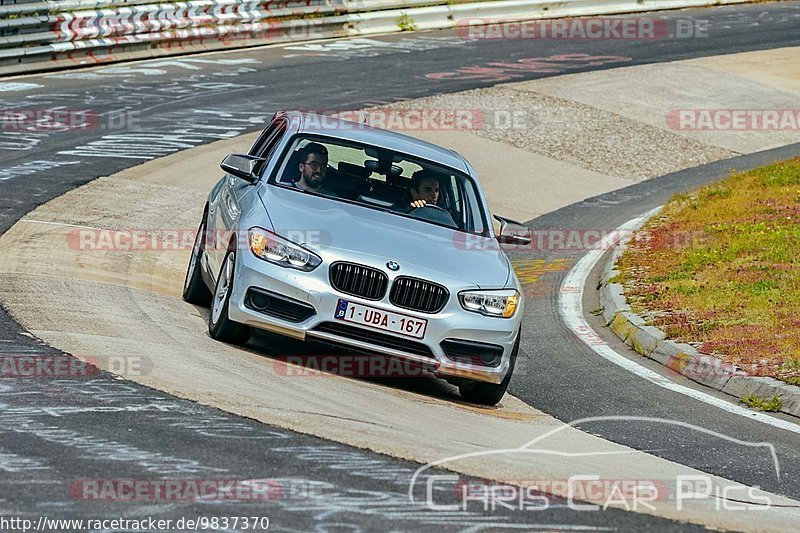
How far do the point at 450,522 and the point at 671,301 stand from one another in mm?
7383

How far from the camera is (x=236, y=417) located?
7.03m

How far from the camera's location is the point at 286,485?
594cm

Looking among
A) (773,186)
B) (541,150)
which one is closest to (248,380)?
(773,186)

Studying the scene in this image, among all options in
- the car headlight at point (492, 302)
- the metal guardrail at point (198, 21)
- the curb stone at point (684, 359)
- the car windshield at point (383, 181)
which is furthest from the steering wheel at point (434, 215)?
the metal guardrail at point (198, 21)

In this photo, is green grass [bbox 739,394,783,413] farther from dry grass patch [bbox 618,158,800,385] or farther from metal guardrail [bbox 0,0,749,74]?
metal guardrail [bbox 0,0,749,74]

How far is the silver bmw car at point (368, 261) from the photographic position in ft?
28.0

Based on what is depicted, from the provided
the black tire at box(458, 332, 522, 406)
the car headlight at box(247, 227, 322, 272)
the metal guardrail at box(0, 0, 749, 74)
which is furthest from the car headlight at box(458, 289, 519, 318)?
the metal guardrail at box(0, 0, 749, 74)

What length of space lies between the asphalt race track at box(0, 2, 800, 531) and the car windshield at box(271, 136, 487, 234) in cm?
142

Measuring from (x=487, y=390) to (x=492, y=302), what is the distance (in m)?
0.68

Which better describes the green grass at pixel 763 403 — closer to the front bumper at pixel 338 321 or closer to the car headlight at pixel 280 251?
the front bumper at pixel 338 321

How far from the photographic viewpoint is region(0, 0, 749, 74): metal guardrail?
72.0ft

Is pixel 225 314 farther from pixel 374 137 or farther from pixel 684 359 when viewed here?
pixel 684 359

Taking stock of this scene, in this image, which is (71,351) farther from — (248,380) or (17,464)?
(17,464)

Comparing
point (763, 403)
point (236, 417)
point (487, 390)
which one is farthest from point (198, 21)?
point (236, 417)
